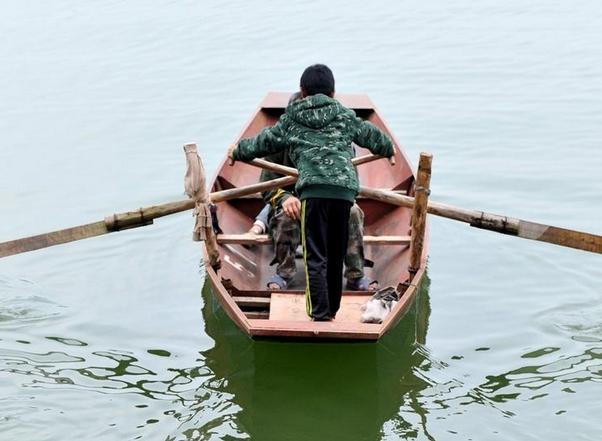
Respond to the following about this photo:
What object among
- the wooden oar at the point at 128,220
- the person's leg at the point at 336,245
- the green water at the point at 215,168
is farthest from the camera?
the wooden oar at the point at 128,220

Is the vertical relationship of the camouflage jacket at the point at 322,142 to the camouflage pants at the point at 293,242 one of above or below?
above

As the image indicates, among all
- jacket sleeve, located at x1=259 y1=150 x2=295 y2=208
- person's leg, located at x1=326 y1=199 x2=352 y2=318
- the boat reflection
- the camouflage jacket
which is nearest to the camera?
the camouflage jacket

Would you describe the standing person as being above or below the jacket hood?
below

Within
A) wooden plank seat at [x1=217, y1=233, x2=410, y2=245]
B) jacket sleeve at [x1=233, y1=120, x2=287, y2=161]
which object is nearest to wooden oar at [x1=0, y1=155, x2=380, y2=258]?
wooden plank seat at [x1=217, y1=233, x2=410, y2=245]

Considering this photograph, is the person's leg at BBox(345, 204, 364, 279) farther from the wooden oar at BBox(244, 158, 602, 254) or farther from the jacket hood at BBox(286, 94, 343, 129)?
the jacket hood at BBox(286, 94, 343, 129)

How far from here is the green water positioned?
6770 millimetres

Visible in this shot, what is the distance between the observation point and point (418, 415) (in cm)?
662

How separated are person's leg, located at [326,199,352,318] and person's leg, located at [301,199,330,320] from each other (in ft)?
0.18

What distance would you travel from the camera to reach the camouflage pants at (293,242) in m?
7.57

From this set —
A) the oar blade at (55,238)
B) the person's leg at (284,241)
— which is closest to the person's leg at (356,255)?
the person's leg at (284,241)

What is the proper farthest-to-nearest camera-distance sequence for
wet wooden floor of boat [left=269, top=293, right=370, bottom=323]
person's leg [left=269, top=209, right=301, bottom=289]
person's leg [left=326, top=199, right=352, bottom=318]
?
person's leg [left=269, top=209, right=301, bottom=289]
wet wooden floor of boat [left=269, top=293, right=370, bottom=323]
person's leg [left=326, top=199, right=352, bottom=318]

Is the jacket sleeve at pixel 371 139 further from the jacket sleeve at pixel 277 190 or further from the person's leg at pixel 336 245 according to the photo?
the jacket sleeve at pixel 277 190

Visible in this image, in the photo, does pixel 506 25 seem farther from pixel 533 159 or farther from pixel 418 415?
pixel 418 415

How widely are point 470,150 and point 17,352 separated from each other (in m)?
6.88
